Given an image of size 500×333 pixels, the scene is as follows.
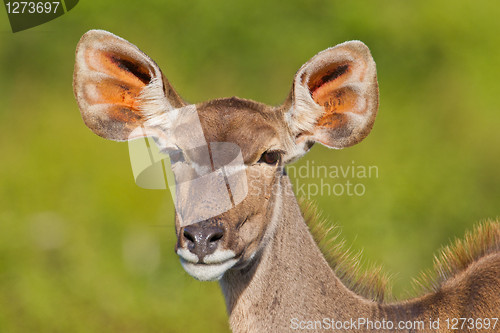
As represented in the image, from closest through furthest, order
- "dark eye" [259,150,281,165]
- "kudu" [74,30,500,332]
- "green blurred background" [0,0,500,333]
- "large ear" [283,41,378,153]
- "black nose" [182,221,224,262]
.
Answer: "black nose" [182,221,224,262]
"kudu" [74,30,500,332]
"dark eye" [259,150,281,165]
"large ear" [283,41,378,153]
"green blurred background" [0,0,500,333]

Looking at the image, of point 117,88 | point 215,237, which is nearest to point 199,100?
point 117,88

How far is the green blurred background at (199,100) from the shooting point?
999 cm

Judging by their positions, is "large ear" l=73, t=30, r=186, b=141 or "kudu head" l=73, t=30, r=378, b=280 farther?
"large ear" l=73, t=30, r=186, b=141

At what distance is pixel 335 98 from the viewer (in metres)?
4.87

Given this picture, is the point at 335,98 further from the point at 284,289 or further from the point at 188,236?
the point at 188,236

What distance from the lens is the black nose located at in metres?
3.93

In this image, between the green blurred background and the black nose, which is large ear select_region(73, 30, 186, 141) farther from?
the green blurred background

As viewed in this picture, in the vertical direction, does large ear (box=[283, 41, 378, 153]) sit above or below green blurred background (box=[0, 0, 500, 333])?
above

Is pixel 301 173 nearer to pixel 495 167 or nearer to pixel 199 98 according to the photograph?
pixel 199 98

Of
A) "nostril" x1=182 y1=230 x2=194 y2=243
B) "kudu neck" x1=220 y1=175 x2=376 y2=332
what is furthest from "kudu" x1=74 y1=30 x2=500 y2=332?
"nostril" x1=182 y1=230 x2=194 y2=243

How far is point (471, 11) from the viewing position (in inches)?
572

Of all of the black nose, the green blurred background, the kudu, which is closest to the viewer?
the black nose

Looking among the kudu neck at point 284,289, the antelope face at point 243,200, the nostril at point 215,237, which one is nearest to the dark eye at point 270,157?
the antelope face at point 243,200

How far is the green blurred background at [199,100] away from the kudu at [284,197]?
456 centimetres
